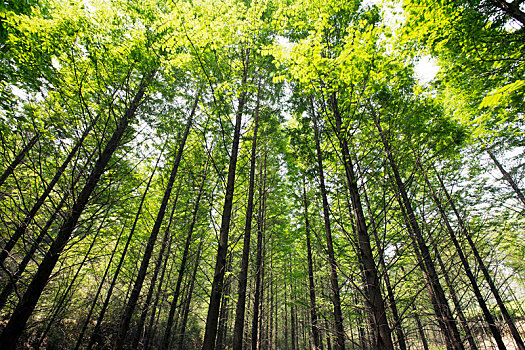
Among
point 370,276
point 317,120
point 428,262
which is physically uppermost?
point 317,120

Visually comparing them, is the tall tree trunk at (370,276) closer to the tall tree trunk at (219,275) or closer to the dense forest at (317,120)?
the dense forest at (317,120)

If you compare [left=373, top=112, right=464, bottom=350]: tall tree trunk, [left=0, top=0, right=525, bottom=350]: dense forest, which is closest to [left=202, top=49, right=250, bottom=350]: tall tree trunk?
[left=0, top=0, right=525, bottom=350]: dense forest

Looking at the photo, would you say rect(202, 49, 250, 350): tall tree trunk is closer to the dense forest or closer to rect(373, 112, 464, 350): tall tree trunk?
the dense forest

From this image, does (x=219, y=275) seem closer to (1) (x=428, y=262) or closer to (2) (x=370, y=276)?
(2) (x=370, y=276)

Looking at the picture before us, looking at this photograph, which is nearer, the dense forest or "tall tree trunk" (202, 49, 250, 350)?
the dense forest

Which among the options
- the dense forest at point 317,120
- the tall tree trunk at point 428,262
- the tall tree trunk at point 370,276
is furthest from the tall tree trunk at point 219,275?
the tall tree trunk at point 428,262

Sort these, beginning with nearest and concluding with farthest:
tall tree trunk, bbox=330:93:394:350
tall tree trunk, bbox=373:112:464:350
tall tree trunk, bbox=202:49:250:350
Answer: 1. tall tree trunk, bbox=330:93:394:350
2. tall tree trunk, bbox=373:112:464:350
3. tall tree trunk, bbox=202:49:250:350

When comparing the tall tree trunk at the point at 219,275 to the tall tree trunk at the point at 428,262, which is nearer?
the tall tree trunk at the point at 428,262

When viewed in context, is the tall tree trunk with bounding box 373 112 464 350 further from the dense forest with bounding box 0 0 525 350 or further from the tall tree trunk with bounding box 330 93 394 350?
the tall tree trunk with bounding box 330 93 394 350

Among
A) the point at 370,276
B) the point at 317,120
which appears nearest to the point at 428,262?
the point at 370,276

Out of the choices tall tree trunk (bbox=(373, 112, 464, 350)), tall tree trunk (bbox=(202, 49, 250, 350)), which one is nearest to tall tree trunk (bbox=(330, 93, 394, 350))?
tall tree trunk (bbox=(373, 112, 464, 350))

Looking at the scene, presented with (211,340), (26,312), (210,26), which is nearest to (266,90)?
(210,26)

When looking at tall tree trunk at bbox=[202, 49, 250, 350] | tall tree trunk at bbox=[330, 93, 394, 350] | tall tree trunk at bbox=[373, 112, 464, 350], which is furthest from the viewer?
tall tree trunk at bbox=[202, 49, 250, 350]

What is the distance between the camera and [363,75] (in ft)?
10.9
